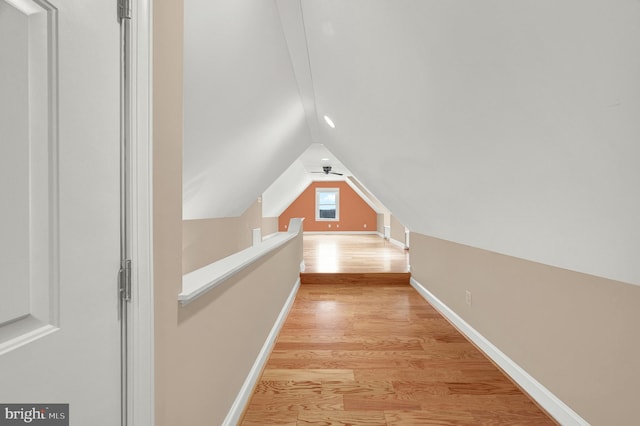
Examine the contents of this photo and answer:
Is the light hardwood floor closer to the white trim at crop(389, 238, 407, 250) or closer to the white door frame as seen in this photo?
the white door frame

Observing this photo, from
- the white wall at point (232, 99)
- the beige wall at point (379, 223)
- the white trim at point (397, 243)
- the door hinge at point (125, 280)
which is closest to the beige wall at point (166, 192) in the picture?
the door hinge at point (125, 280)

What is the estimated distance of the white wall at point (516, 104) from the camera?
83cm

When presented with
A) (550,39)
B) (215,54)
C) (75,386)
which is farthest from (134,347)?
(215,54)

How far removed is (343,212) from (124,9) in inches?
495

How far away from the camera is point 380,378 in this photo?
2275mm

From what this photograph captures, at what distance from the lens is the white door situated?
1.83 ft

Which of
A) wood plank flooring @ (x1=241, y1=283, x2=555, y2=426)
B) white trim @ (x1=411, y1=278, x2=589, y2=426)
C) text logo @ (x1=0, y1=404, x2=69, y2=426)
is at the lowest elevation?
wood plank flooring @ (x1=241, y1=283, x2=555, y2=426)

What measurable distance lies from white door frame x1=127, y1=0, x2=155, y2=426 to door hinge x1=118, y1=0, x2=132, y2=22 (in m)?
0.01

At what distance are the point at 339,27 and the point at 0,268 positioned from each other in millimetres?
1697

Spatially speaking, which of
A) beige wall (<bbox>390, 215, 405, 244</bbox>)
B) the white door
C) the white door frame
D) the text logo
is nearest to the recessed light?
the white door frame

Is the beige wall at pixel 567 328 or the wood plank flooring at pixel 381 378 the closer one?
the beige wall at pixel 567 328

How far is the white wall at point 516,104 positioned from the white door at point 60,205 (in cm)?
103

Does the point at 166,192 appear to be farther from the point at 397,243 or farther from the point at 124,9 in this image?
the point at 397,243

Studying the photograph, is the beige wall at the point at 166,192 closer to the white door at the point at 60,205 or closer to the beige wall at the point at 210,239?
the white door at the point at 60,205
